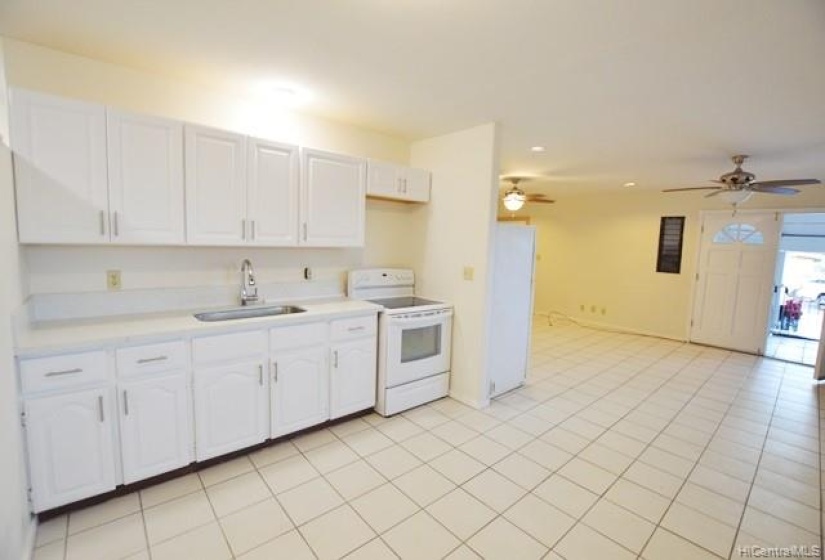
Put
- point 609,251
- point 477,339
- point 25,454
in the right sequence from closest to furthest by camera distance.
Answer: point 25,454 → point 477,339 → point 609,251

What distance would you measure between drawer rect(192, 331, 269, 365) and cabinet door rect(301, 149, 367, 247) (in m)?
0.86

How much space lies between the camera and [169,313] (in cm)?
258

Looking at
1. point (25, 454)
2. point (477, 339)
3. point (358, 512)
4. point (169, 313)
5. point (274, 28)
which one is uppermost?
point (274, 28)

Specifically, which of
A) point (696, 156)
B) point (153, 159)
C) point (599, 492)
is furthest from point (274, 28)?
point (696, 156)

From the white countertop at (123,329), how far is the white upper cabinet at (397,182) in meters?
1.23

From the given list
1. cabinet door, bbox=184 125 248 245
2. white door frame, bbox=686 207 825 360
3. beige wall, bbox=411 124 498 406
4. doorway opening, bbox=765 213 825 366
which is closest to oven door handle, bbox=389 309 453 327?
beige wall, bbox=411 124 498 406

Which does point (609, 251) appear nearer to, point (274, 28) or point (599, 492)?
point (599, 492)

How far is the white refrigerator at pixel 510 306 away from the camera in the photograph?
11.9ft

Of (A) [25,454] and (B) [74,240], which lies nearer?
(A) [25,454]

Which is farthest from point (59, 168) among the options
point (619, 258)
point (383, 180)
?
A: point (619, 258)

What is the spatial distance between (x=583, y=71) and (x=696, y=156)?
8.73 feet

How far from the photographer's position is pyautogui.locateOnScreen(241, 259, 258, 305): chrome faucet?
294cm

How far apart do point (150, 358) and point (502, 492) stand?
2212 millimetres

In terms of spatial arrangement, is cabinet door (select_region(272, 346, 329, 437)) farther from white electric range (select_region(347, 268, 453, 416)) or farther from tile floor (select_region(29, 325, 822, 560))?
white electric range (select_region(347, 268, 453, 416))
